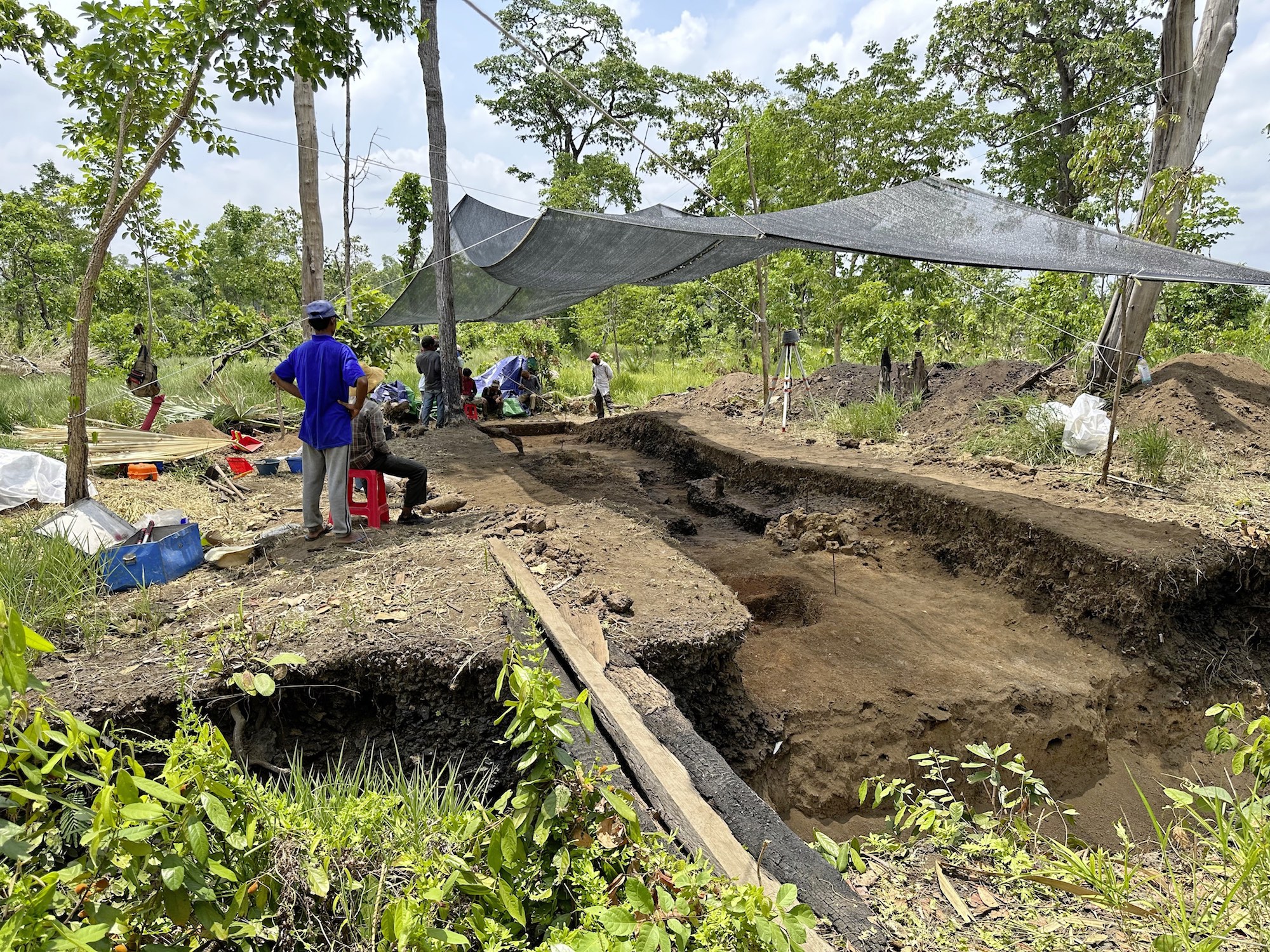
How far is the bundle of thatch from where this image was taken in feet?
19.2

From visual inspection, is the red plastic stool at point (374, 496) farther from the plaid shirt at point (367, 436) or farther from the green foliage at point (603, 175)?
the green foliage at point (603, 175)

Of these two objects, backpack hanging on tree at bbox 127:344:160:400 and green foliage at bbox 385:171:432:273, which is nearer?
backpack hanging on tree at bbox 127:344:160:400

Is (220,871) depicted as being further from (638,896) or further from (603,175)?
(603,175)

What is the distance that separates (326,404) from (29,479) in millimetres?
2860

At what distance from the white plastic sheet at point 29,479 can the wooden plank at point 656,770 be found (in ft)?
14.5

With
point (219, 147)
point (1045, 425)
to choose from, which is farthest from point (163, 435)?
point (1045, 425)

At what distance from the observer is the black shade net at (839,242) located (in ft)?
14.8

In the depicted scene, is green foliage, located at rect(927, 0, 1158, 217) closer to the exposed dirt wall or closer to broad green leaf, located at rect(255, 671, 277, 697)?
the exposed dirt wall

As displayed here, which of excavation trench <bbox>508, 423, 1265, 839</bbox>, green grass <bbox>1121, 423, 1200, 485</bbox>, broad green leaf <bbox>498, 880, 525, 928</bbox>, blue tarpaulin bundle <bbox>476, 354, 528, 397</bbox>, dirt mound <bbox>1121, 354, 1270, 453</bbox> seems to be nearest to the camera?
broad green leaf <bbox>498, 880, 525, 928</bbox>

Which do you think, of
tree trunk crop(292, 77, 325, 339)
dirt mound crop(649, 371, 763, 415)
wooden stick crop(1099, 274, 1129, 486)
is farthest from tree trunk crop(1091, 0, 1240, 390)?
tree trunk crop(292, 77, 325, 339)

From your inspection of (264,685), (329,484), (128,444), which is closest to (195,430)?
(128,444)

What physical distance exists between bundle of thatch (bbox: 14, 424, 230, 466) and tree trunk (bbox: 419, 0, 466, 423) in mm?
4035

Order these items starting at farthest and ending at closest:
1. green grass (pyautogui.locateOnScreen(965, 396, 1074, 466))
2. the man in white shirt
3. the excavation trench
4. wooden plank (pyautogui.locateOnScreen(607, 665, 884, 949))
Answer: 1. the man in white shirt
2. green grass (pyautogui.locateOnScreen(965, 396, 1074, 466))
3. the excavation trench
4. wooden plank (pyautogui.locateOnScreen(607, 665, 884, 949))

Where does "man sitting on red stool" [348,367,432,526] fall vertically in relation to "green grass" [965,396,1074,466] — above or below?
below
